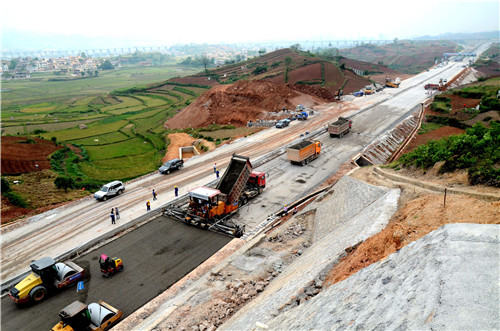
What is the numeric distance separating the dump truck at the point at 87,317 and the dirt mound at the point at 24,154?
2607 centimetres

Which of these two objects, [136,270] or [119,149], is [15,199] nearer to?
[136,270]

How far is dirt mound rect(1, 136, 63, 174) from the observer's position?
32.1m

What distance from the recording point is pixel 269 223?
811 inches

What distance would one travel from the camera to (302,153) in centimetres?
3073

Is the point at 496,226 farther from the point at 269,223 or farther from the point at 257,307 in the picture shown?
the point at 269,223

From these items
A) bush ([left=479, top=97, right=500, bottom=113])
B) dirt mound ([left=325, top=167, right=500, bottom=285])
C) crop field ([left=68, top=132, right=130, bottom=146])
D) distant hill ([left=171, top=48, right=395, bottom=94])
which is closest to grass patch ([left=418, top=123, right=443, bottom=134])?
bush ([left=479, top=97, right=500, bottom=113])

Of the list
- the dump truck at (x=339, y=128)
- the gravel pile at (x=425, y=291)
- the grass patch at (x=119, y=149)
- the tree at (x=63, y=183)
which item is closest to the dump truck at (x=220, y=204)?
the gravel pile at (x=425, y=291)

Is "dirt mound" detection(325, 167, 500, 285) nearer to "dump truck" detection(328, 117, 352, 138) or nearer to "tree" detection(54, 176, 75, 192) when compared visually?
"dump truck" detection(328, 117, 352, 138)

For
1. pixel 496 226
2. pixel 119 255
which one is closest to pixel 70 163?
pixel 119 255

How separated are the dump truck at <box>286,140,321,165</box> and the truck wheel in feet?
74.6

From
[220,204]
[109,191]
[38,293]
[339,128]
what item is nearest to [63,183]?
[109,191]

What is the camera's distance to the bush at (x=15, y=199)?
24.8 metres

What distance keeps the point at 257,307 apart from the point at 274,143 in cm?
2975

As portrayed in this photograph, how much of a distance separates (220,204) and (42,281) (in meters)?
10.6
